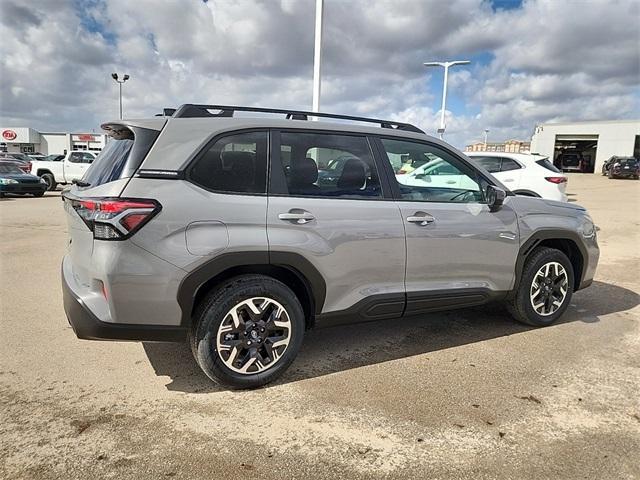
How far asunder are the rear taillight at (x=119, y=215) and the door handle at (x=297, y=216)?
0.79 meters

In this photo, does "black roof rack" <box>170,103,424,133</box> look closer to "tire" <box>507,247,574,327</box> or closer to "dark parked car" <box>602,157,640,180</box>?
"tire" <box>507,247,574,327</box>

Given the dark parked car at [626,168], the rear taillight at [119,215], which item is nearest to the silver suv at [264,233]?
the rear taillight at [119,215]

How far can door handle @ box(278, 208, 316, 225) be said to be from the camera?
318cm

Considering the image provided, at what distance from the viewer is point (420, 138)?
12.9 ft

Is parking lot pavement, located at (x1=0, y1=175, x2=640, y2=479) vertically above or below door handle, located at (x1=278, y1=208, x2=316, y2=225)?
below

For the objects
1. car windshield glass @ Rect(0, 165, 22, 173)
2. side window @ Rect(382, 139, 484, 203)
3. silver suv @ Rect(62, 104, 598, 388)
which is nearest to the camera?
silver suv @ Rect(62, 104, 598, 388)

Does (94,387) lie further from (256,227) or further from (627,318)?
(627,318)

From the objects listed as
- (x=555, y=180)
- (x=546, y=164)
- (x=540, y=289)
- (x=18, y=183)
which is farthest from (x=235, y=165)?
(x=18, y=183)

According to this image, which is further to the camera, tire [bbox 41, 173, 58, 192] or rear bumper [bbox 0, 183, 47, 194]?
tire [bbox 41, 173, 58, 192]

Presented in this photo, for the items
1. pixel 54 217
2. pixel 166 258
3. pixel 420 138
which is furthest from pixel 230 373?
pixel 54 217

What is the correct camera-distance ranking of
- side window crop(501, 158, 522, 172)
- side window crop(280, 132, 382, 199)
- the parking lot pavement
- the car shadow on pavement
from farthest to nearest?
side window crop(501, 158, 522, 172), the car shadow on pavement, side window crop(280, 132, 382, 199), the parking lot pavement

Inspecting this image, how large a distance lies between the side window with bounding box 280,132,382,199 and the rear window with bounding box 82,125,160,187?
2.92ft

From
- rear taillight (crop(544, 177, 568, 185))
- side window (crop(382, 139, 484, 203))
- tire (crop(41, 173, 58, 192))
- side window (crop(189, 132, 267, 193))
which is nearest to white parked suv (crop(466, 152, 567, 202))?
rear taillight (crop(544, 177, 568, 185))

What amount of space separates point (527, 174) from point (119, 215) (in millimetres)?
9705
